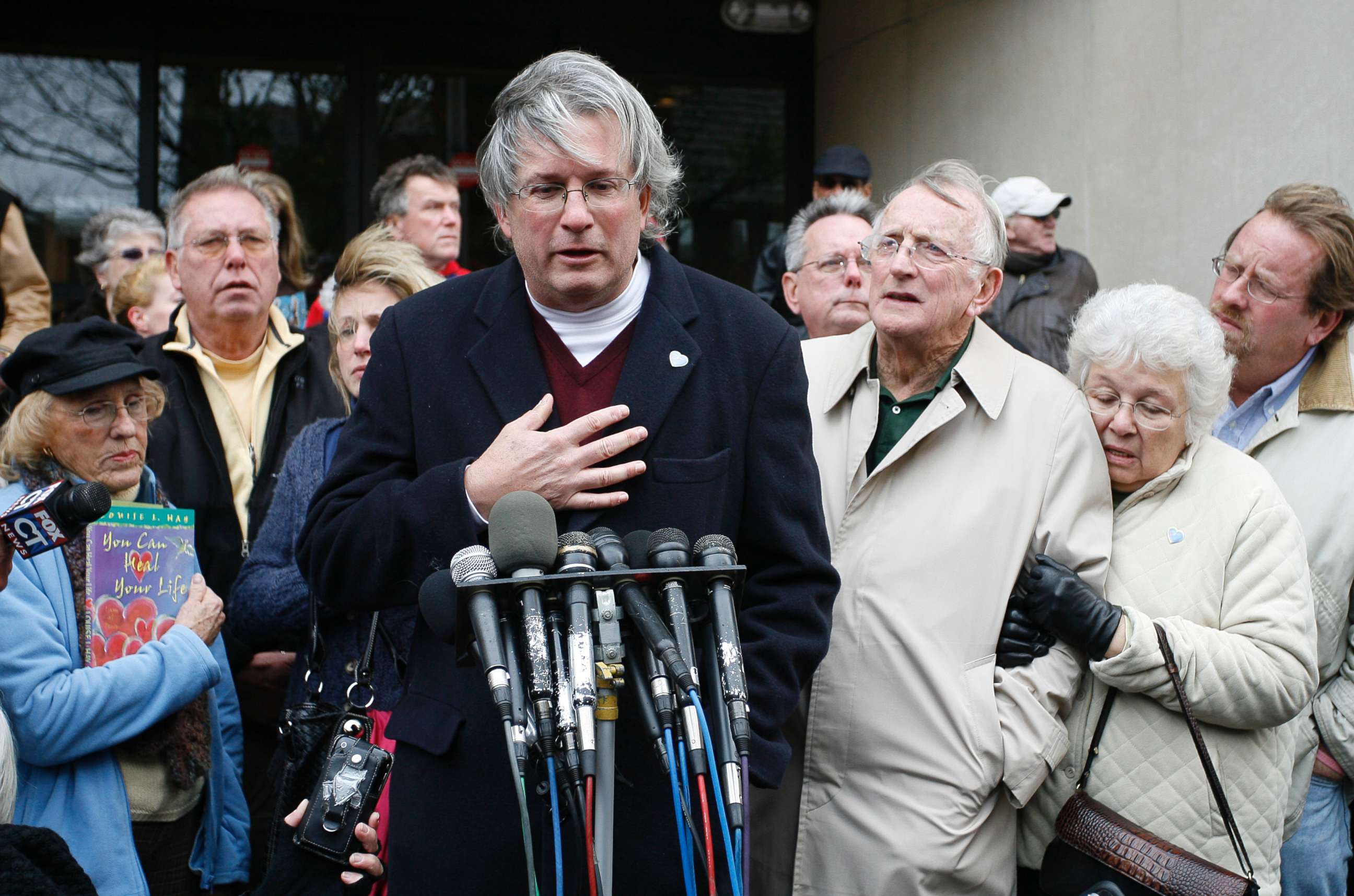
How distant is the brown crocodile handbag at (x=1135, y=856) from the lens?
2.72 m

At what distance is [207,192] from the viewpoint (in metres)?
4.37

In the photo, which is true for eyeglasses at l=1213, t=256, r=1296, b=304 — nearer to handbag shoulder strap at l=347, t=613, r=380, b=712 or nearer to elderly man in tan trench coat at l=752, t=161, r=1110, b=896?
elderly man in tan trench coat at l=752, t=161, r=1110, b=896

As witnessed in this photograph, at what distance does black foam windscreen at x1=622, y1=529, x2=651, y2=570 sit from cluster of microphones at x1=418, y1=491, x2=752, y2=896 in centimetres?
3

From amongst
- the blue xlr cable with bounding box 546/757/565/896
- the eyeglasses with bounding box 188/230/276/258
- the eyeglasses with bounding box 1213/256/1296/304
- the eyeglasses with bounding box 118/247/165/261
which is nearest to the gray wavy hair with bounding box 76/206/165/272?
the eyeglasses with bounding box 118/247/165/261

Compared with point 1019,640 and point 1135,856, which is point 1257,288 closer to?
point 1019,640

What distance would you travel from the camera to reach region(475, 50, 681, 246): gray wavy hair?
2230 mm

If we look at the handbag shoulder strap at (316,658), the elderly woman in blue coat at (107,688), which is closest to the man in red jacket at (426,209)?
the elderly woman in blue coat at (107,688)

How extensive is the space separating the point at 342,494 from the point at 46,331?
1417 millimetres

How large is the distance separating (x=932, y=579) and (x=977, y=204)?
0.98 meters

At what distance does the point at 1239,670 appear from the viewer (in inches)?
113

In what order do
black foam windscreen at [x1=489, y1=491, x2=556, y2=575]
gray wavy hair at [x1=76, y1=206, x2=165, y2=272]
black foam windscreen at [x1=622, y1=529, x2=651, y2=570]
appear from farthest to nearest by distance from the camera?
gray wavy hair at [x1=76, y1=206, x2=165, y2=272], black foam windscreen at [x1=622, y1=529, x2=651, y2=570], black foam windscreen at [x1=489, y1=491, x2=556, y2=575]

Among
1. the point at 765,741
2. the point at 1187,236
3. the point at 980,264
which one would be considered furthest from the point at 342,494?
the point at 1187,236

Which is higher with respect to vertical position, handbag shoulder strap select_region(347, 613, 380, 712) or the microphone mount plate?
the microphone mount plate

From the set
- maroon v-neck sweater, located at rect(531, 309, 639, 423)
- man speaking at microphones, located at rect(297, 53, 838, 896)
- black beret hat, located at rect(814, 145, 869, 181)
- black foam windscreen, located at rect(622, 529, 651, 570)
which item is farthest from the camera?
black beret hat, located at rect(814, 145, 869, 181)
